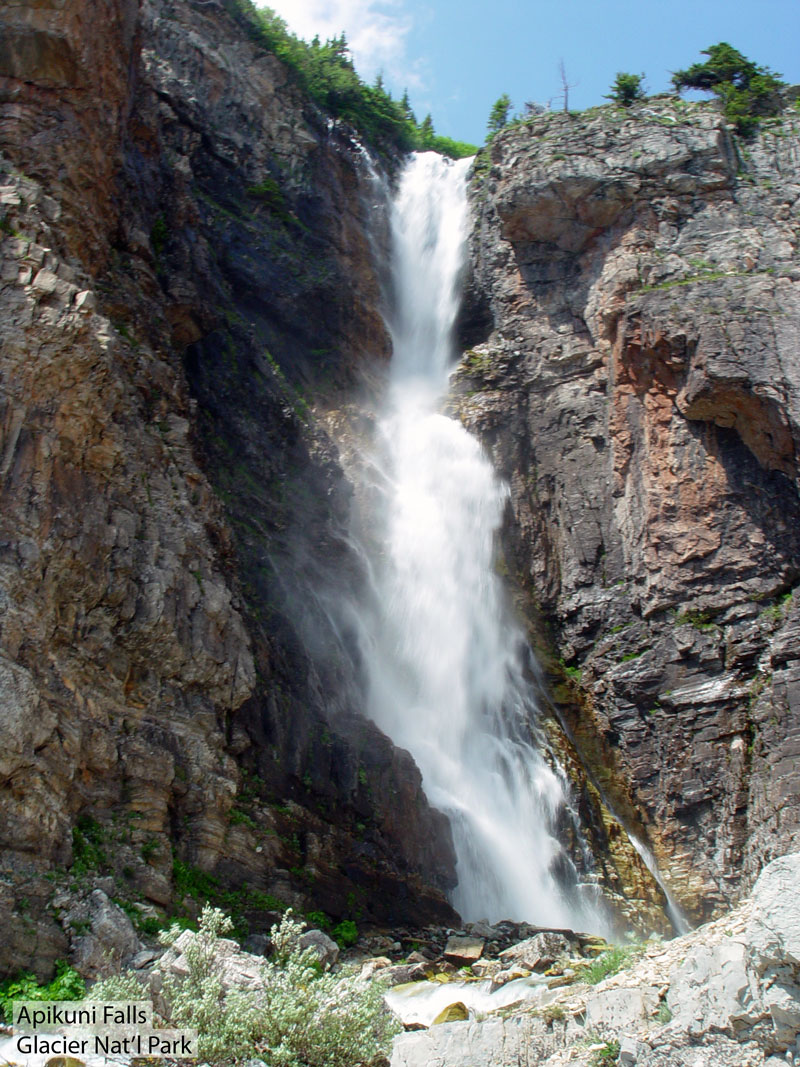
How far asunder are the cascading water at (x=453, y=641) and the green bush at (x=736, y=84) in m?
9.10

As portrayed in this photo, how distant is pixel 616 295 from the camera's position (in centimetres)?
2481

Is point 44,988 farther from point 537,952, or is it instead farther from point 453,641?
point 453,641

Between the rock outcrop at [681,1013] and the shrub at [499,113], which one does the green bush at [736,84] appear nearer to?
the shrub at [499,113]

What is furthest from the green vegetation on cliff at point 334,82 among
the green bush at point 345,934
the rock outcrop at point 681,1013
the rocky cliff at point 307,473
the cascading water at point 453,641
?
the rock outcrop at point 681,1013

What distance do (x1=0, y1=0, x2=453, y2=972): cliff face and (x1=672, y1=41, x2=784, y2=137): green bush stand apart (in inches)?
669

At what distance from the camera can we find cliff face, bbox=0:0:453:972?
453 inches

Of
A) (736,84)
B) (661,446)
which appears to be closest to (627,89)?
(736,84)

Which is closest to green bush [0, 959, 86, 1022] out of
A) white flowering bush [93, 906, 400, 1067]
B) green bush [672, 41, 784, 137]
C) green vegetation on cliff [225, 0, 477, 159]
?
white flowering bush [93, 906, 400, 1067]

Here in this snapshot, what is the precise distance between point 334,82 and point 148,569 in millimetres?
28627

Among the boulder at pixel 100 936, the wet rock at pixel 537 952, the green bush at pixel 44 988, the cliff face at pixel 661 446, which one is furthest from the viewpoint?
the cliff face at pixel 661 446

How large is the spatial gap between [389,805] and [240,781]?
3.38 meters

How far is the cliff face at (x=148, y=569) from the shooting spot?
11508 mm

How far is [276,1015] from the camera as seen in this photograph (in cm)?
806

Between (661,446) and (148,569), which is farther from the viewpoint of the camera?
(661,446)
